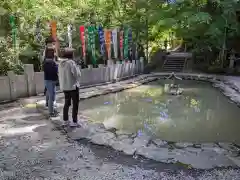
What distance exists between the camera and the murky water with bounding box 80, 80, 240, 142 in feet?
22.1

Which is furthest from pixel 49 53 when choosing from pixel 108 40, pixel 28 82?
pixel 108 40

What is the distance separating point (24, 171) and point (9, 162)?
0.48 metres

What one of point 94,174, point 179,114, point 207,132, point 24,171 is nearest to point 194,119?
point 179,114

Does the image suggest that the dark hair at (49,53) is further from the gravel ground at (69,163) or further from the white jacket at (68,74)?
the gravel ground at (69,163)

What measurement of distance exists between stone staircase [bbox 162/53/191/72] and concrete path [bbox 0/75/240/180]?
55.2ft

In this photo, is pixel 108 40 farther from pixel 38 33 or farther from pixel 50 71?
pixel 50 71

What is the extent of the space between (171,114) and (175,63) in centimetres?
1448

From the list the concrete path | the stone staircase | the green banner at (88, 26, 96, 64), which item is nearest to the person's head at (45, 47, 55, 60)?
the concrete path

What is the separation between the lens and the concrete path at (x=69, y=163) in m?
4.04

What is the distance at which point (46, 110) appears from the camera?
7730 mm

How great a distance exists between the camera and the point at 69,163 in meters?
4.45

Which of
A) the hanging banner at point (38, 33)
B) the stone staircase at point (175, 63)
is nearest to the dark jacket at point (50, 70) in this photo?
the hanging banner at point (38, 33)

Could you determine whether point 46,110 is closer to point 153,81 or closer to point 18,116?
point 18,116

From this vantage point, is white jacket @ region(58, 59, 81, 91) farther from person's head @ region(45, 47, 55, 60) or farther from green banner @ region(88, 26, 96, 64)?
green banner @ region(88, 26, 96, 64)
